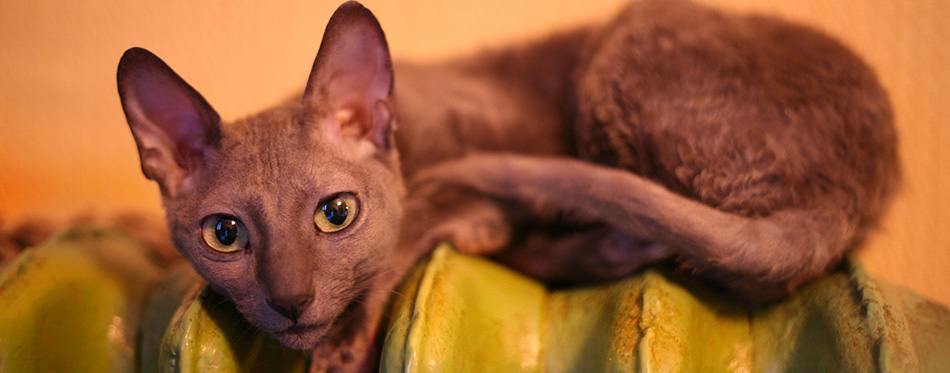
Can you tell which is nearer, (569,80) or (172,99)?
(172,99)

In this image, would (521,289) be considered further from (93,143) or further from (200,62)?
(93,143)

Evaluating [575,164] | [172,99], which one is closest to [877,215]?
[575,164]

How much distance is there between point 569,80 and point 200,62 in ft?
2.64

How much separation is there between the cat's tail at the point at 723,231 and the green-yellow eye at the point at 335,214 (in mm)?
374

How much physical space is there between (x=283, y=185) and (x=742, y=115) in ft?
2.42

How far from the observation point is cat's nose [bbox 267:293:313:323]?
693mm

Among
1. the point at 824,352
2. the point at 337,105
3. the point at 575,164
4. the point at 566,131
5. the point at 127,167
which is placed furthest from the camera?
the point at 566,131

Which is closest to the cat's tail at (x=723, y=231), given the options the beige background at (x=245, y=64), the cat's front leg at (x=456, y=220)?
the cat's front leg at (x=456, y=220)

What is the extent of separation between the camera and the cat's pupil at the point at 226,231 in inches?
29.7

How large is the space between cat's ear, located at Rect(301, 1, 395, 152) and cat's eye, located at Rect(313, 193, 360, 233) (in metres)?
0.12

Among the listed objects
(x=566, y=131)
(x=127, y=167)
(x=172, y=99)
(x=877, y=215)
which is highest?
(x=172, y=99)

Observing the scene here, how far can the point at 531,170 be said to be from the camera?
1.02 m

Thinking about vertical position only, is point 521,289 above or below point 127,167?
below

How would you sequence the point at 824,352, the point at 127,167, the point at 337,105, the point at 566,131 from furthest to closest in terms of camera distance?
the point at 566,131, the point at 127,167, the point at 337,105, the point at 824,352
